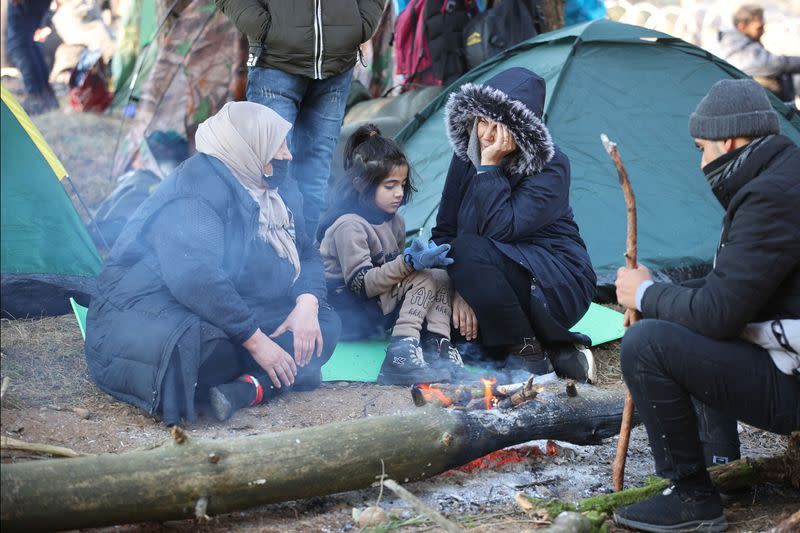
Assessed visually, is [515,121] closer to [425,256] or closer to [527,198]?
[527,198]

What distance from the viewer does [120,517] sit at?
243 cm

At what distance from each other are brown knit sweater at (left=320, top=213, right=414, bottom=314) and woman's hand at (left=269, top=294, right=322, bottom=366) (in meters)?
0.46

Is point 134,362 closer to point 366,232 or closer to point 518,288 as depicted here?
point 366,232

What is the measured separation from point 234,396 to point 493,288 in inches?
48.8

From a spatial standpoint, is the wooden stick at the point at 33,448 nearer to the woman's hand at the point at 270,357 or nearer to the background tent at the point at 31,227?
the woman's hand at the point at 270,357

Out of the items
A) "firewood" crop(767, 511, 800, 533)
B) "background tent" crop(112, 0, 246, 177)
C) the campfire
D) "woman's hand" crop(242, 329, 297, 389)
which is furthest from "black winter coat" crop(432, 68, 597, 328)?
"background tent" crop(112, 0, 246, 177)

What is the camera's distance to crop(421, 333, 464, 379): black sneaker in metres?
4.15

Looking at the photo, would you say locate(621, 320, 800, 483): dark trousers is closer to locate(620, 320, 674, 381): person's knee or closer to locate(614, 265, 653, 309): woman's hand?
locate(620, 320, 674, 381): person's knee

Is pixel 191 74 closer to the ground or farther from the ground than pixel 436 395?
farther from the ground

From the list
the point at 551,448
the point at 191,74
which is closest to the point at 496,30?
the point at 191,74

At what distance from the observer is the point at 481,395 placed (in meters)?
3.50

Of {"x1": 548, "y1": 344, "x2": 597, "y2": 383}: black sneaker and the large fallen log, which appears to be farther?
{"x1": 548, "y1": 344, "x2": 597, "y2": 383}: black sneaker

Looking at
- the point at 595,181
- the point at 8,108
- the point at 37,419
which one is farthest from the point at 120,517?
the point at 595,181

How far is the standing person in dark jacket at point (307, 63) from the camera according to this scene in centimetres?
473
